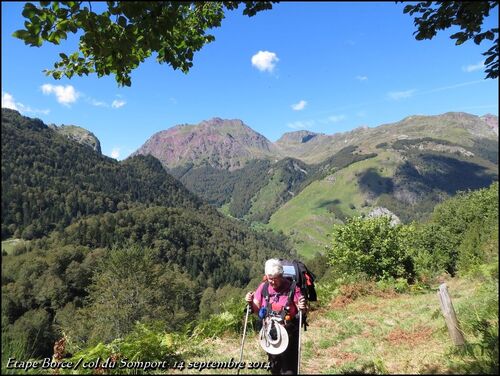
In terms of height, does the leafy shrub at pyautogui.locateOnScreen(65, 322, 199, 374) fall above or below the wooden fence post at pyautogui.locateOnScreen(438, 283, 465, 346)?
below

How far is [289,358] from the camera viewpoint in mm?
6789

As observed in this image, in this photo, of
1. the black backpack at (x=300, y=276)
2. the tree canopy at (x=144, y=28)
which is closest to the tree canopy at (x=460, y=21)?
the tree canopy at (x=144, y=28)

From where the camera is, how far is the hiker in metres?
6.64

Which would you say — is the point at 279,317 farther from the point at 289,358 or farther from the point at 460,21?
the point at 460,21

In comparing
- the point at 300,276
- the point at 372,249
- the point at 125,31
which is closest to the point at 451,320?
the point at 300,276

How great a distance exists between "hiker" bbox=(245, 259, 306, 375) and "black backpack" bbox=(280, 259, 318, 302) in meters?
0.20

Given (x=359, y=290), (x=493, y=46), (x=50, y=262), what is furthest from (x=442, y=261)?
(x=50, y=262)

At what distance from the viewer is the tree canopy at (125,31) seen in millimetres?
5391

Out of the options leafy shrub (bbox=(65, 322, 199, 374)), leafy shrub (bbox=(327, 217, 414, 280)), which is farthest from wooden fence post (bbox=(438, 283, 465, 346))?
leafy shrub (bbox=(327, 217, 414, 280))

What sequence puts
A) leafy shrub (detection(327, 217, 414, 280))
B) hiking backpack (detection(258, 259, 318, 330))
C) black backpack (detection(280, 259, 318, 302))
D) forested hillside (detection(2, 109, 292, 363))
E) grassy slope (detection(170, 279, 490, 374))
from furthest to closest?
forested hillside (detection(2, 109, 292, 363)) < leafy shrub (detection(327, 217, 414, 280)) < grassy slope (detection(170, 279, 490, 374)) < black backpack (detection(280, 259, 318, 302)) < hiking backpack (detection(258, 259, 318, 330))

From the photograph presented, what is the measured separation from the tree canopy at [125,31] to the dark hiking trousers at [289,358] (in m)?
5.52

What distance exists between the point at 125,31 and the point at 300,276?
5361 mm

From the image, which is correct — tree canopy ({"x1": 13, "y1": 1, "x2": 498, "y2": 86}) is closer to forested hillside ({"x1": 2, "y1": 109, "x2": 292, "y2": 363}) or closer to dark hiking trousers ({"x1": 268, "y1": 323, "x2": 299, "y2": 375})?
forested hillside ({"x1": 2, "y1": 109, "x2": 292, "y2": 363})

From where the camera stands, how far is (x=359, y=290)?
18000 millimetres
